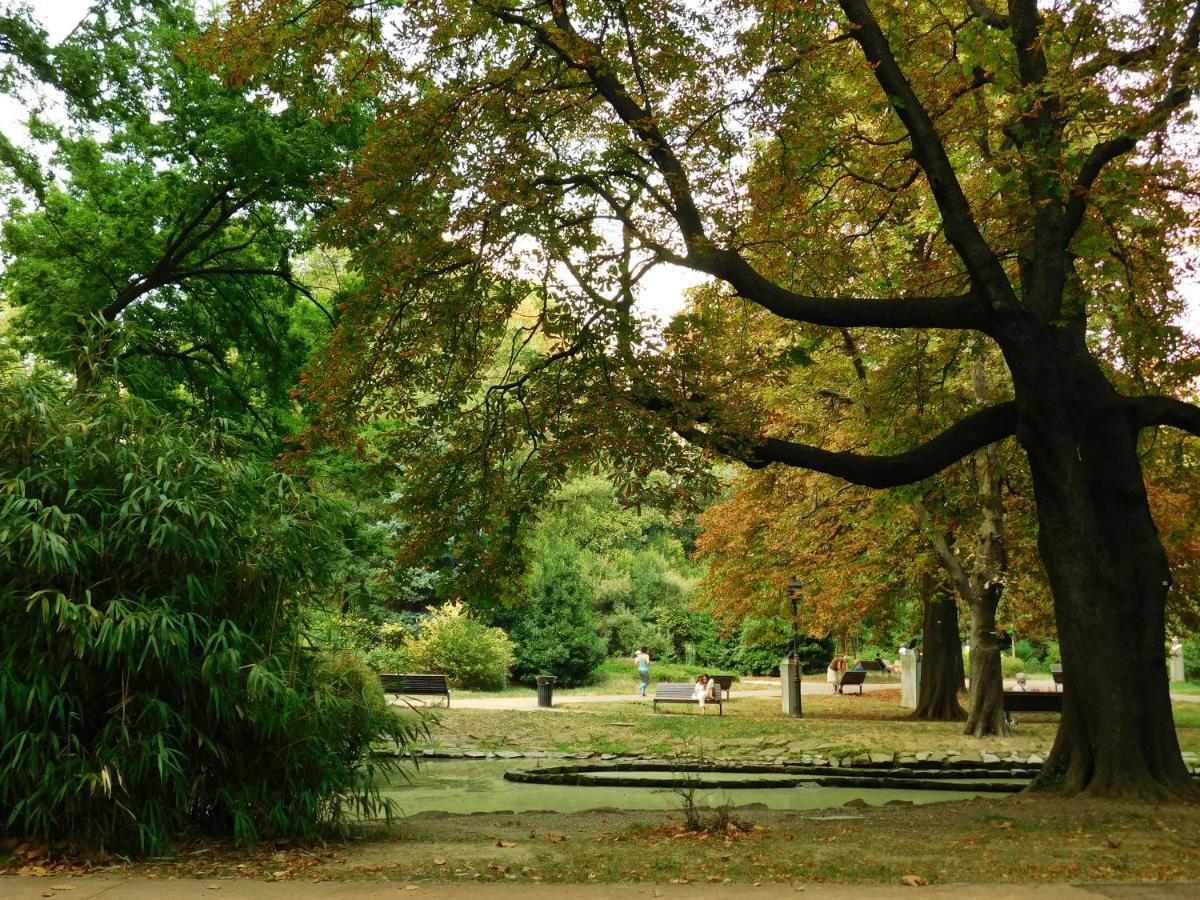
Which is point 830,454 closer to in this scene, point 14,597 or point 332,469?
point 14,597

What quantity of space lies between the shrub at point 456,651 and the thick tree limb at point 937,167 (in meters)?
20.8

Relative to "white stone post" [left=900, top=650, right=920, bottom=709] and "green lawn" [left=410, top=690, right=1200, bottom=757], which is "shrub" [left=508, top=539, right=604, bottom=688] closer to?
"green lawn" [left=410, top=690, right=1200, bottom=757]

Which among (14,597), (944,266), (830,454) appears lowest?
(14,597)

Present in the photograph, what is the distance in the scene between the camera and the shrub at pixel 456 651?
28.6m

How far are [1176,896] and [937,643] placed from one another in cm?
1762

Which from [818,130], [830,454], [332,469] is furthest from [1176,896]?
[332,469]

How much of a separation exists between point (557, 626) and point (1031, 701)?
1537 cm

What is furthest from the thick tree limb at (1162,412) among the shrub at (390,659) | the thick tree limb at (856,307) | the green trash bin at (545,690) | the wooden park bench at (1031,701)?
the shrub at (390,659)

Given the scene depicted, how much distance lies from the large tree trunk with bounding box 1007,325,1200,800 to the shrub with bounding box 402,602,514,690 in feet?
67.2

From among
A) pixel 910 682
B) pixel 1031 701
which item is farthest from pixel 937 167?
pixel 910 682

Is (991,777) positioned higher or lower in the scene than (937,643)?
lower

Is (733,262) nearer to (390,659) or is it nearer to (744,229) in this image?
(744,229)

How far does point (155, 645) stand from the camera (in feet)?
21.5

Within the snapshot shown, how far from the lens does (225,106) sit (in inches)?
611
